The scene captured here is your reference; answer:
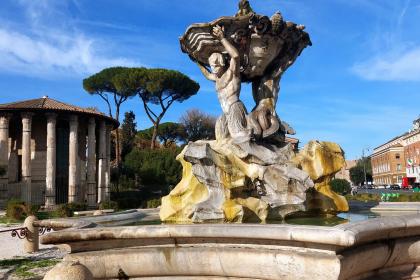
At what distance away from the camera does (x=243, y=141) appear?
23.1ft

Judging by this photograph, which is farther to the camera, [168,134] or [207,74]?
[168,134]

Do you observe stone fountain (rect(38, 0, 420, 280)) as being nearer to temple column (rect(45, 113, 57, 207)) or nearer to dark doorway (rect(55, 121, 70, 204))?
temple column (rect(45, 113, 57, 207))

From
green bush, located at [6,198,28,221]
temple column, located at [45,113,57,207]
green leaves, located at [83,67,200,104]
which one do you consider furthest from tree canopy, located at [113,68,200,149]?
green bush, located at [6,198,28,221]

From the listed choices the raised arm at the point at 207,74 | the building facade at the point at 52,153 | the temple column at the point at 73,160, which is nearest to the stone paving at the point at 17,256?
the raised arm at the point at 207,74

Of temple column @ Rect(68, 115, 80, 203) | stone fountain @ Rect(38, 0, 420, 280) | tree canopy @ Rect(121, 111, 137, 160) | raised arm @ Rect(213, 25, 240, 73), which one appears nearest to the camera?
stone fountain @ Rect(38, 0, 420, 280)

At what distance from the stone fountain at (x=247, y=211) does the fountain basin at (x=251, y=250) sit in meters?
0.01

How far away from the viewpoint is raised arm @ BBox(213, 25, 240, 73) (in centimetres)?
758

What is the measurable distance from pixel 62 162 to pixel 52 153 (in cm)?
261

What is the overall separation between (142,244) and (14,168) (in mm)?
30053

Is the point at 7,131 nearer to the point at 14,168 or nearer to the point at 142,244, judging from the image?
the point at 14,168

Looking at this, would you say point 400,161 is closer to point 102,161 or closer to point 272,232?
point 102,161

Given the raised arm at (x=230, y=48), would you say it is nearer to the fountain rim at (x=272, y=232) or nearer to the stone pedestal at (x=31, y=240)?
the fountain rim at (x=272, y=232)

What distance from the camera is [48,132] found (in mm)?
29906

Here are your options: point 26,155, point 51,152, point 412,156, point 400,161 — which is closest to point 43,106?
point 51,152
